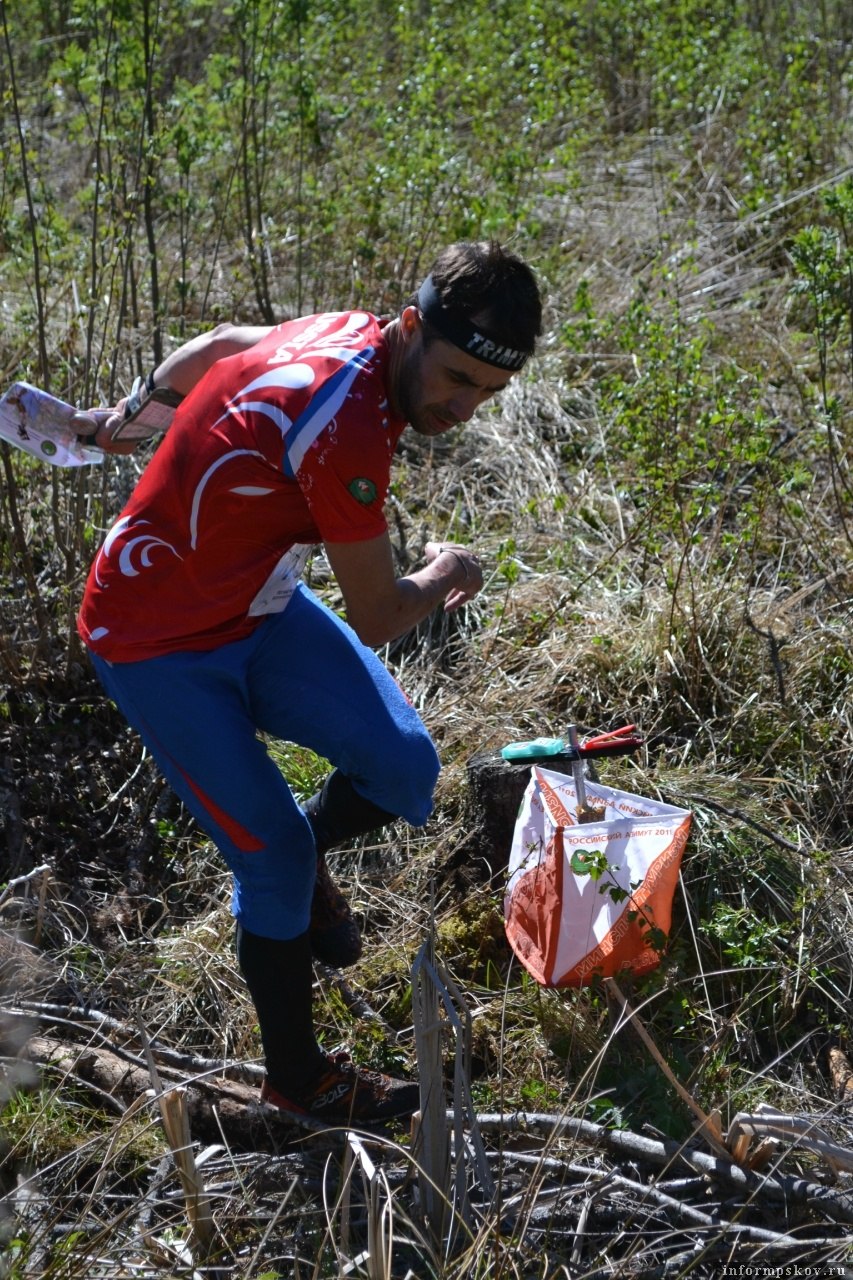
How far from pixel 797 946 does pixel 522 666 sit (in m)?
1.39

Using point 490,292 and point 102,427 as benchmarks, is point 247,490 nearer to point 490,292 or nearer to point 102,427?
point 490,292

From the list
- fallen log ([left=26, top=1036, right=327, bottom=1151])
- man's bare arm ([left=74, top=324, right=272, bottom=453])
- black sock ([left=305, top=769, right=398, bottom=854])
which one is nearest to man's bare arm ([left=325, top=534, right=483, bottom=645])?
black sock ([left=305, top=769, right=398, bottom=854])

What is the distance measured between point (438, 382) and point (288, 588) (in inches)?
22.9

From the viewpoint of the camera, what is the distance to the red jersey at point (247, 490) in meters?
2.31

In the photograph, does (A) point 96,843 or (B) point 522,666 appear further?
(B) point 522,666

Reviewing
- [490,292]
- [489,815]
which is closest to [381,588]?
[490,292]

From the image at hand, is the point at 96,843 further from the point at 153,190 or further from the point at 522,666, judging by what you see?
the point at 153,190

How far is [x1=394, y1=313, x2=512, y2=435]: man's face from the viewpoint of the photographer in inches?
94.7

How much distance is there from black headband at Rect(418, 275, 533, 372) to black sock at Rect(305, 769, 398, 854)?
3.29ft

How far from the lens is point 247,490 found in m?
2.43

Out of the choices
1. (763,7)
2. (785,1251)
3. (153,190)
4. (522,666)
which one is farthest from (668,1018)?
(763,7)

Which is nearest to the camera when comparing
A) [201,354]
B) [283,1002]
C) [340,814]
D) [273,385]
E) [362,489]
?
[362,489]

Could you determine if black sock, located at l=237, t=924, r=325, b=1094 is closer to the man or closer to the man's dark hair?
the man

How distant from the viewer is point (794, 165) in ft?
21.7
